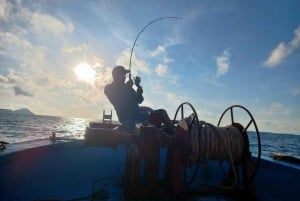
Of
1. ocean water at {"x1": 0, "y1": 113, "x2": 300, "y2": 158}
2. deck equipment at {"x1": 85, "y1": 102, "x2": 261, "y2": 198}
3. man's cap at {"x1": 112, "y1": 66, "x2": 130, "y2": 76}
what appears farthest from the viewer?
ocean water at {"x1": 0, "y1": 113, "x2": 300, "y2": 158}

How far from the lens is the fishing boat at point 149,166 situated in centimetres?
403

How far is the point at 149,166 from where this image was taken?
441 centimetres

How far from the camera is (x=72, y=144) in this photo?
5.54 metres

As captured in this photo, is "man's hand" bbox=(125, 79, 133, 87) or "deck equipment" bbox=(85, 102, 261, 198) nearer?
"deck equipment" bbox=(85, 102, 261, 198)

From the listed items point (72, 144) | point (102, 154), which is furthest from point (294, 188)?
Result: point (72, 144)

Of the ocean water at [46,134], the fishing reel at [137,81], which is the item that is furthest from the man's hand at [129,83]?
the ocean water at [46,134]

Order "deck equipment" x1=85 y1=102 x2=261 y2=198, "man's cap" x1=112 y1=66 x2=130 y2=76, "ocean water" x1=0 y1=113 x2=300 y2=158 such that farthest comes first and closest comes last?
1. "ocean water" x1=0 y1=113 x2=300 y2=158
2. "man's cap" x1=112 y1=66 x2=130 y2=76
3. "deck equipment" x1=85 y1=102 x2=261 y2=198

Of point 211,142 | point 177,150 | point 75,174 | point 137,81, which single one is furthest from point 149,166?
point 137,81

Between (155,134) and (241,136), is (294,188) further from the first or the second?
(155,134)

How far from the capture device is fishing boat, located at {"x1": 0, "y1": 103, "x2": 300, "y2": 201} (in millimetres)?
4031

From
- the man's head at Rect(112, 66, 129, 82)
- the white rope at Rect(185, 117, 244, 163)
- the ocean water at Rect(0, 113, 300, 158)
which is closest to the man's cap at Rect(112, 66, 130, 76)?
the man's head at Rect(112, 66, 129, 82)

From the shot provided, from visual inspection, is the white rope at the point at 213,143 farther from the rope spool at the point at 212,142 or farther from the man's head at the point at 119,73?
the man's head at the point at 119,73

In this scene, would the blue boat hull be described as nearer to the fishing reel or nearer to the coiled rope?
the coiled rope

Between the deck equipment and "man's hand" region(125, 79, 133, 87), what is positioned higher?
"man's hand" region(125, 79, 133, 87)
